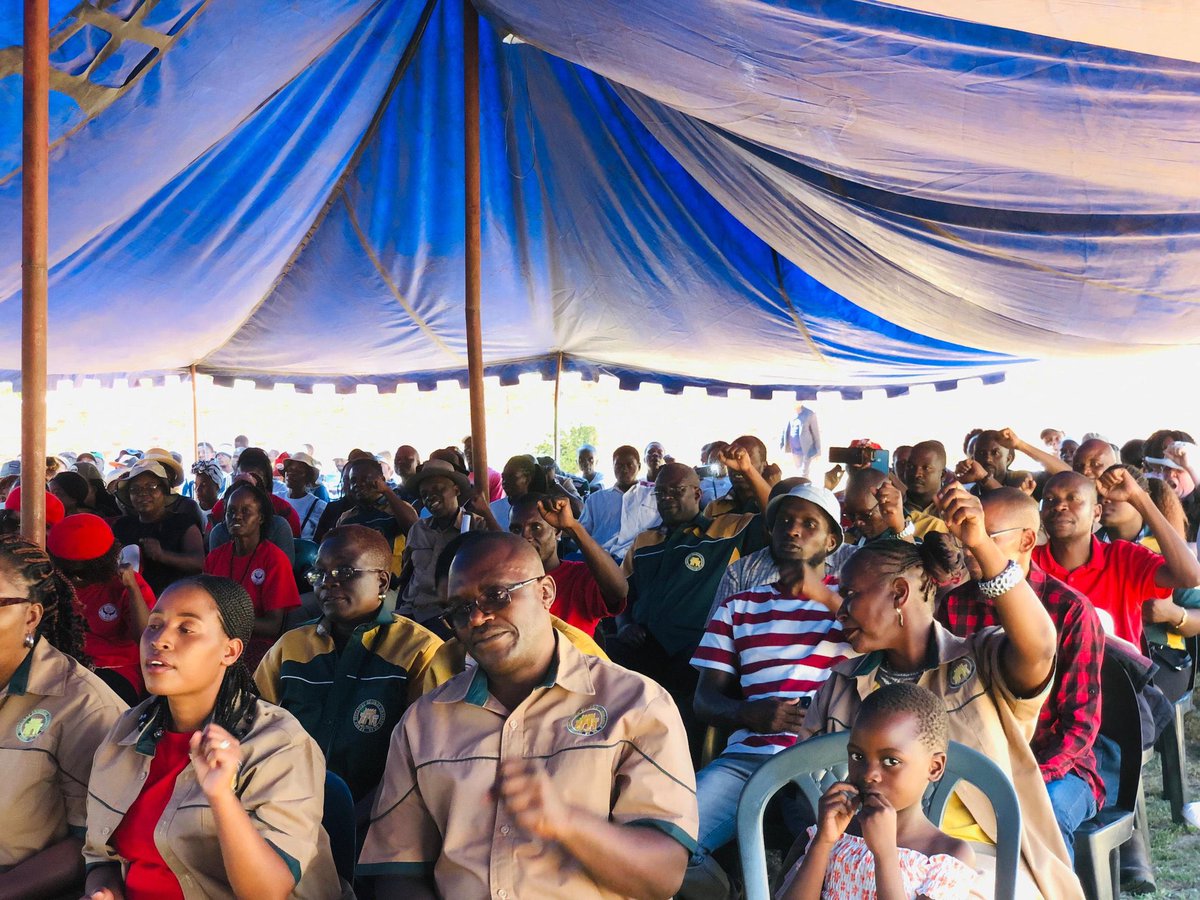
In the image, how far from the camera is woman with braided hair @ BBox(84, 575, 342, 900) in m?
1.97

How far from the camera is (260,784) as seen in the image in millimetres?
2064

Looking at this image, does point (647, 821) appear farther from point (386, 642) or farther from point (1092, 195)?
point (1092, 195)

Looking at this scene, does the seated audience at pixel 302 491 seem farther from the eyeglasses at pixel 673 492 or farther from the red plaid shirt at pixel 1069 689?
the red plaid shirt at pixel 1069 689

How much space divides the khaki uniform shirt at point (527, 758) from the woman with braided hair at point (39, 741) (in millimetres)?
743

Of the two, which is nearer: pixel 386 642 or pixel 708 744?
pixel 386 642

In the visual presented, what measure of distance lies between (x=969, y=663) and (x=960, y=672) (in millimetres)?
30

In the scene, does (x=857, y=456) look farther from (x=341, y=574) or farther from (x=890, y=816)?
(x=890, y=816)

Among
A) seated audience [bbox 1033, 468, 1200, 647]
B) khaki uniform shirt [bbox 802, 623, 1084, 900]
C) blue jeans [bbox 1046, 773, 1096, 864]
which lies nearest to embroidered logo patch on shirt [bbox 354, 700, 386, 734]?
khaki uniform shirt [bbox 802, 623, 1084, 900]

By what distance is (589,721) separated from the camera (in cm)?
208

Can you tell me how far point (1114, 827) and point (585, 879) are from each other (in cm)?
171

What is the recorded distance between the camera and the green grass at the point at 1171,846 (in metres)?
3.57

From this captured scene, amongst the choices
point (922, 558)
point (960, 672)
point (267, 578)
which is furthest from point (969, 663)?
point (267, 578)

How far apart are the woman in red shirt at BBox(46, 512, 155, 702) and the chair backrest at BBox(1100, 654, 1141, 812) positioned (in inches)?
126

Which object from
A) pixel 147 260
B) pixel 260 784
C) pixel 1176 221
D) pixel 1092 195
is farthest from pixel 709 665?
pixel 147 260
